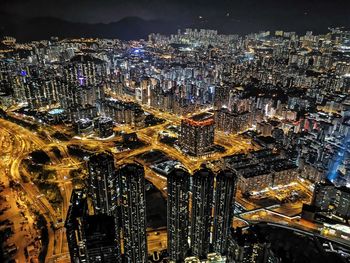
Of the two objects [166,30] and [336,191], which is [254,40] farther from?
[336,191]

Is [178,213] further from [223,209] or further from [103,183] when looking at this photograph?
[103,183]

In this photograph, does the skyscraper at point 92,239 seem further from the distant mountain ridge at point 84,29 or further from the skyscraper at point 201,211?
the distant mountain ridge at point 84,29

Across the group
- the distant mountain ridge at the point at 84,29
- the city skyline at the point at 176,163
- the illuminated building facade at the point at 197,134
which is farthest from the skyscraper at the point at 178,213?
the distant mountain ridge at the point at 84,29

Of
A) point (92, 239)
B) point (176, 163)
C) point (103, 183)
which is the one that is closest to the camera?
point (92, 239)

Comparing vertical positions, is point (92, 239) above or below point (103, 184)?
below

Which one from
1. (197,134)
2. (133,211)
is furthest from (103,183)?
(197,134)
